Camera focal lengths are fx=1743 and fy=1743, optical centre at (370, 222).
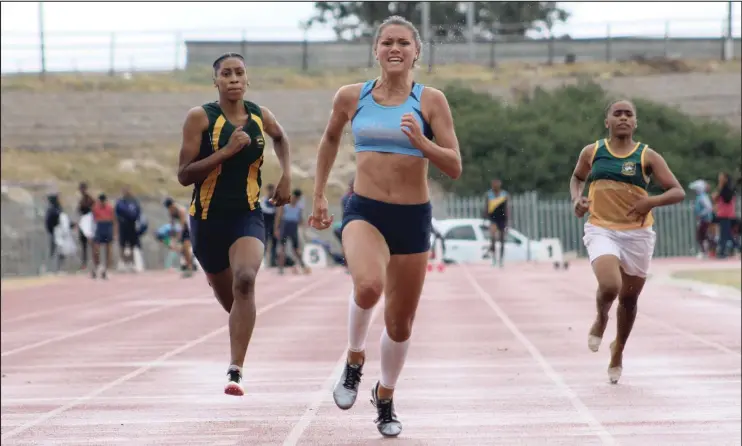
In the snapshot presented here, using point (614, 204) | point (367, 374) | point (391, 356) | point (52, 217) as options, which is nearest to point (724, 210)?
point (52, 217)

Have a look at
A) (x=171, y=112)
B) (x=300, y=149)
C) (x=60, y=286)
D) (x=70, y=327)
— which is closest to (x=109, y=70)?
(x=171, y=112)

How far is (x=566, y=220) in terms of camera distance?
159 ft

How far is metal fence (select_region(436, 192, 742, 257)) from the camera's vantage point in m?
48.0

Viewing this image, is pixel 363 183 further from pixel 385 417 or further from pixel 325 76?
pixel 325 76

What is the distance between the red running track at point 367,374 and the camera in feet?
36.7

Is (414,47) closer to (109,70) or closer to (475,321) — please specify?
(475,321)

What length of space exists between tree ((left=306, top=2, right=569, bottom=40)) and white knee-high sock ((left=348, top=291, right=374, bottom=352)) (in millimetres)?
71302

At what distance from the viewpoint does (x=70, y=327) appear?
71.6ft

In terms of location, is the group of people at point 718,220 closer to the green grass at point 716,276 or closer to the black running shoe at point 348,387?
the green grass at point 716,276

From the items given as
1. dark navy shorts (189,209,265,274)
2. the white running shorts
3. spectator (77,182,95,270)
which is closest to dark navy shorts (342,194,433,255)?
dark navy shorts (189,209,265,274)

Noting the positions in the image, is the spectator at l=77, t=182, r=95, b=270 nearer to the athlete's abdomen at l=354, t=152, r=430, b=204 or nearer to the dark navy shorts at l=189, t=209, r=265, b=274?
the dark navy shorts at l=189, t=209, r=265, b=274

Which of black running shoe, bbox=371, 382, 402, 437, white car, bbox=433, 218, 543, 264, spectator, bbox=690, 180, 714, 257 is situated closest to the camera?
black running shoe, bbox=371, 382, 402, 437

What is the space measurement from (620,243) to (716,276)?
64.1 ft

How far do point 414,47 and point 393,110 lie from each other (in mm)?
334
